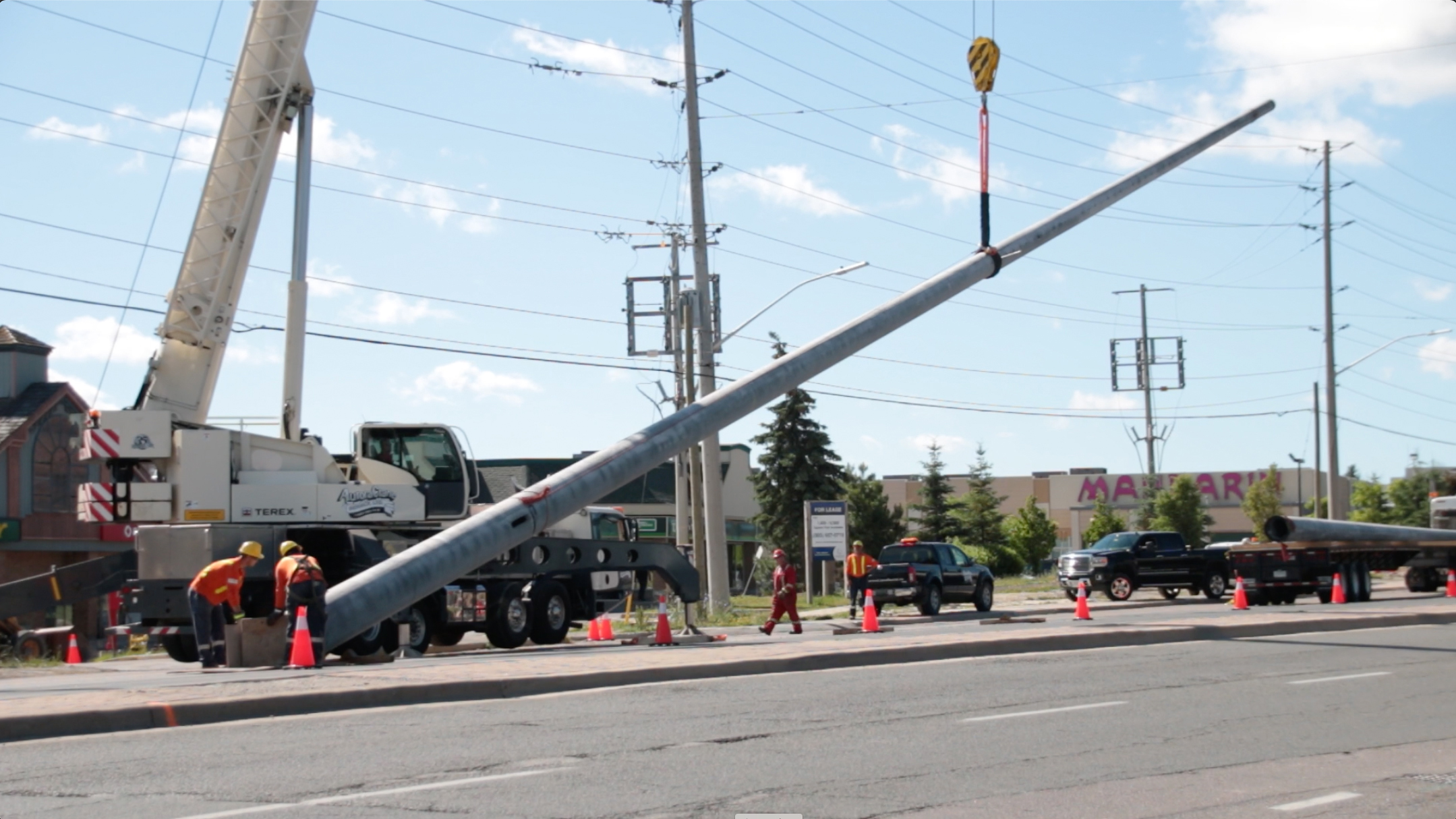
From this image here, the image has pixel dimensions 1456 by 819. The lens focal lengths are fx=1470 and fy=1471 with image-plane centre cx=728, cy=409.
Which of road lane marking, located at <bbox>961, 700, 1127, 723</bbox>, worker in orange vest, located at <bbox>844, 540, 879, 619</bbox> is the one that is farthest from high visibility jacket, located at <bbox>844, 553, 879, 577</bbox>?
road lane marking, located at <bbox>961, 700, 1127, 723</bbox>

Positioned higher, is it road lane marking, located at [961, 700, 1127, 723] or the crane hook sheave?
the crane hook sheave

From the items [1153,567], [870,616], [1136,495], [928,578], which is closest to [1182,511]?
[1136,495]

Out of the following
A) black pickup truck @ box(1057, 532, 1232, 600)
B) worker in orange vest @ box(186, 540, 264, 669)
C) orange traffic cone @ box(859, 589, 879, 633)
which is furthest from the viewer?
black pickup truck @ box(1057, 532, 1232, 600)

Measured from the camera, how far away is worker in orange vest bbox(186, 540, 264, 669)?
17.2 m

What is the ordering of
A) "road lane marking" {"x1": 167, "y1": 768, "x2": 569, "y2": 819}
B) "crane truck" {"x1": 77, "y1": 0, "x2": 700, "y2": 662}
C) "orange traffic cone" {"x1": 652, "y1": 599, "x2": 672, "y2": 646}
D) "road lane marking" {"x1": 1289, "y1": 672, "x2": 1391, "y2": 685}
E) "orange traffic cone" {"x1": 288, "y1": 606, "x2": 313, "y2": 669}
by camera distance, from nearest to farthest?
"road lane marking" {"x1": 167, "y1": 768, "x2": 569, "y2": 819}, "road lane marking" {"x1": 1289, "y1": 672, "x2": 1391, "y2": 685}, "orange traffic cone" {"x1": 288, "y1": 606, "x2": 313, "y2": 669}, "crane truck" {"x1": 77, "y1": 0, "x2": 700, "y2": 662}, "orange traffic cone" {"x1": 652, "y1": 599, "x2": 672, "y2": 646}

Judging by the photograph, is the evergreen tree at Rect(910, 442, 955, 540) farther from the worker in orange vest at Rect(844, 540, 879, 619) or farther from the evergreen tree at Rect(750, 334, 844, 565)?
the worker in orange vest at Rect(844, 540, 879, 619)

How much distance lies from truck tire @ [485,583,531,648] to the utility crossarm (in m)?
5.32

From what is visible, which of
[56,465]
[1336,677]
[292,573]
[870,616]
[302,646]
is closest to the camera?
[1336,677]

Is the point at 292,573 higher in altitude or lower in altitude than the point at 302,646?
higher

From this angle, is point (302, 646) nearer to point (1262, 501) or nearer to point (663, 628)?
point (663, 628)

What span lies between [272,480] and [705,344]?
570 inches

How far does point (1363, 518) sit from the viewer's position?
75812mm

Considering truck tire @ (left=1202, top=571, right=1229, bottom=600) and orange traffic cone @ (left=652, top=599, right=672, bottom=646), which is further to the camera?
truck tire @ (left=1202, top=571, right=1229, bottom=600)

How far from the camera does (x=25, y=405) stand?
37.4 m
